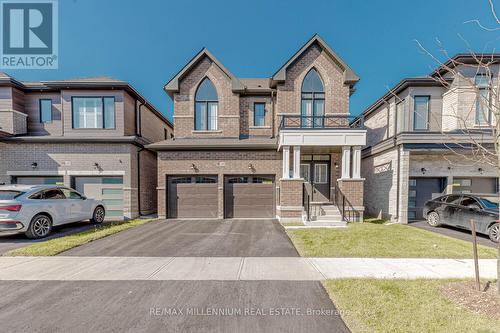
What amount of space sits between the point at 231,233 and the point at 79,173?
9176mm

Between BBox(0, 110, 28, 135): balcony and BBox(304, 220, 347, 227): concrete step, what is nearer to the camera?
BBox(304, 220, 347, 227): concrete step

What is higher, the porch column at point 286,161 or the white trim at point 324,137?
the white trim at point 324,137

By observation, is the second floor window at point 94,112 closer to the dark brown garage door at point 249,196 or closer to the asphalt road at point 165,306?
the dark brown garage door at point 249,196

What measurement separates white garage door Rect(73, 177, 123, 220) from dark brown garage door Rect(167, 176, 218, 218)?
8.72 feet

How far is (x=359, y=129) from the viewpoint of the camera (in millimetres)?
9719

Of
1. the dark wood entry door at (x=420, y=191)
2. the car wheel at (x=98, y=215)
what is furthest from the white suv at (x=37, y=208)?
the dark wood entry door at (x=420, y=191)

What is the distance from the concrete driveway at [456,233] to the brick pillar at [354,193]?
99.2 inches

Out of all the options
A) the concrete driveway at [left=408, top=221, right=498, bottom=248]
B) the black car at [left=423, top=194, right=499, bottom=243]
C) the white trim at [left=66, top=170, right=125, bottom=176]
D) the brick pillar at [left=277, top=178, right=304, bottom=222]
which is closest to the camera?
the concrete driveway at [left=408, top=221, right=498, bottom=248]

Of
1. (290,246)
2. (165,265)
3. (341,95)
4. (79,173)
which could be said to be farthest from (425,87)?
(79,173)

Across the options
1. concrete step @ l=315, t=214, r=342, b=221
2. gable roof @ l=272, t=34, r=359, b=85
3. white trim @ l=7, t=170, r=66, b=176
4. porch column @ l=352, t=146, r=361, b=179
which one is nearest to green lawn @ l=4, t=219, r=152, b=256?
white trim @ l=7, t=170, r=66, b=176

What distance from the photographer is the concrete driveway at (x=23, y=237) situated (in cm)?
612

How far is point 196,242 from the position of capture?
6590mm

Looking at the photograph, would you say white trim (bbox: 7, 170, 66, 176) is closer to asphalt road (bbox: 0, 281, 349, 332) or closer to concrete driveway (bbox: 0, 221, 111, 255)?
concrete driveway (bbox: 0, 221, 111, 255)

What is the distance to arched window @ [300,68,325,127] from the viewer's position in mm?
11664
